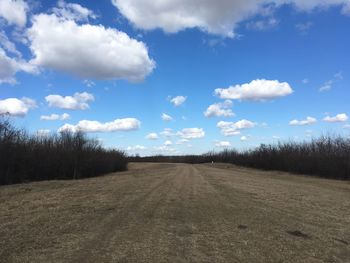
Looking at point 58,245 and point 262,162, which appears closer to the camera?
point 58,245

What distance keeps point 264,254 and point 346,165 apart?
5289 cm

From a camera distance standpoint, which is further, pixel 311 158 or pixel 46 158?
pixel 311 158

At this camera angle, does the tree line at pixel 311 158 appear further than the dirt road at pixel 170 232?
Yes

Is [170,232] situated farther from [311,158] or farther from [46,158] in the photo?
[311,158]

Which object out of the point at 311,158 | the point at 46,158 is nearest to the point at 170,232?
the point at 46,158

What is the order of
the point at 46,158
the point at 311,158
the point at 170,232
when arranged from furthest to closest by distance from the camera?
the point at 311,158 → the point at 46,158 → the point at 170,232

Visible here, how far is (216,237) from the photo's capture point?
11008mm

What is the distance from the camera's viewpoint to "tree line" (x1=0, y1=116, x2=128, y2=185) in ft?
146

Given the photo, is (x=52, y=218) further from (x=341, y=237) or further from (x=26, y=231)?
(x=341, y=237)

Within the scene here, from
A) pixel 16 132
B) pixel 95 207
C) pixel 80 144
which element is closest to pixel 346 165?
pixel 80 144

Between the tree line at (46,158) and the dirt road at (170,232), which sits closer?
the dirt road at (170,232)

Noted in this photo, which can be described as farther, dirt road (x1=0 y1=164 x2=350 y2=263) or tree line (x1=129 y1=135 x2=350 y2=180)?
tree line (x1=129 y1=135 x2=350 y2=180)

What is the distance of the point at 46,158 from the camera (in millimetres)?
52219

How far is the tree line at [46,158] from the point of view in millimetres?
44438
